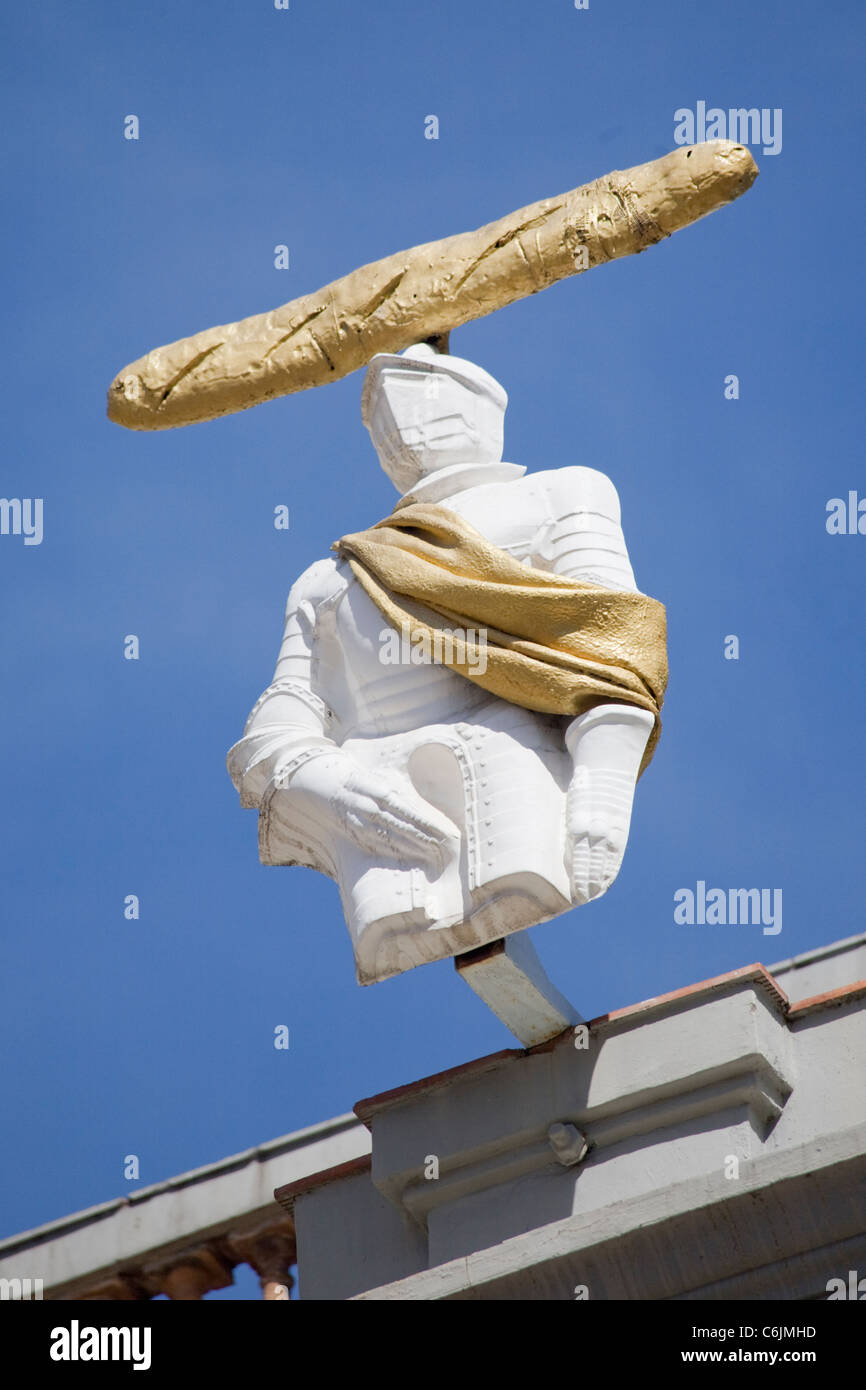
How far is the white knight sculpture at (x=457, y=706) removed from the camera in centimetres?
849

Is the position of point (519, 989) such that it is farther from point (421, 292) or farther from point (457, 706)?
point (421, 292)

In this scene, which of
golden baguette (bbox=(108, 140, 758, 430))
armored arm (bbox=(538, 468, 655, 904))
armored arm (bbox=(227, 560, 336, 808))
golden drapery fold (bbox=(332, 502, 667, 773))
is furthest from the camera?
golden baguette (bbox=(108, 140, 758, 430))

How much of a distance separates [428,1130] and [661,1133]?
839mm

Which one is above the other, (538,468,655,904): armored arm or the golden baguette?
the golden baguette

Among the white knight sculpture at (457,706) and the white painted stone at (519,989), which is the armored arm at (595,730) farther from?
the white painted stone at (519,989)

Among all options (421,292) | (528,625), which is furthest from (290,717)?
(421,292)

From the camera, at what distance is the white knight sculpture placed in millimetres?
8492

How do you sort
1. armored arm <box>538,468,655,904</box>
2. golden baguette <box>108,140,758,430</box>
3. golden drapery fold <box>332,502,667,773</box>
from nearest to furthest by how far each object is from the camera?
1. armored arm <box>538,468,655,904</box>
2. golden drapery fold <box>332,502,667,773</box>
3. golden baguette <box>108,140,758,430</box>

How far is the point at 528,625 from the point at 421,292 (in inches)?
73.8

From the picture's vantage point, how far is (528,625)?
8844 mm

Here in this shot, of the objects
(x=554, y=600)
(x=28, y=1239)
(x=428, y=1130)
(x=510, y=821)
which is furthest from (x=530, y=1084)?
(x=28, y=1239)

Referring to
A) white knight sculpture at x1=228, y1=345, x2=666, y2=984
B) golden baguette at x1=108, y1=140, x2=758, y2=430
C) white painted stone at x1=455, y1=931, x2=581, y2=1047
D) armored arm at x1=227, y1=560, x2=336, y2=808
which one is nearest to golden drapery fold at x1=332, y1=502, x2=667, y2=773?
white knight sculpture at x1=228, y1=345, x2=666, y2=984

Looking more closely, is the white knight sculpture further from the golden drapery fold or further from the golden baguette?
the golden baguette

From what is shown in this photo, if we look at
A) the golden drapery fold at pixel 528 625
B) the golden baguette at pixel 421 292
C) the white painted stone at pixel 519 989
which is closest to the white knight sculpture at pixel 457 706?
the golden drapery fold at pixel 528 625
